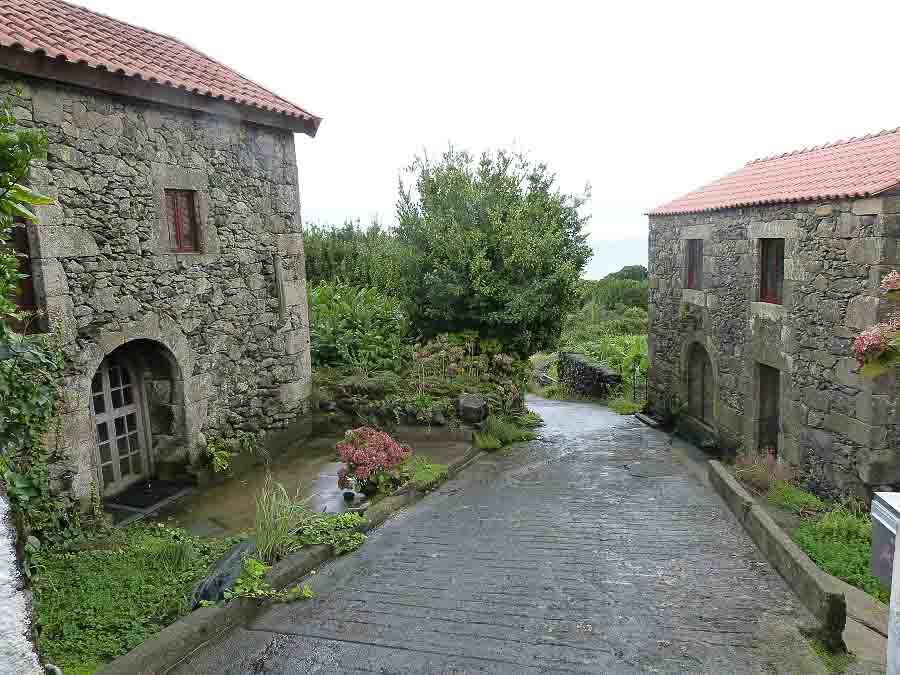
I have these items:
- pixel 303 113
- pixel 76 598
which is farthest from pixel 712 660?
pixel 303 113

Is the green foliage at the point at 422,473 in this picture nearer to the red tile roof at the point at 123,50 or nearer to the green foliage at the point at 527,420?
the green foliage at the point at 527,420

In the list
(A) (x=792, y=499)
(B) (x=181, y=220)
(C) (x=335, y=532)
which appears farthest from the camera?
(A) (x=792, y=499)

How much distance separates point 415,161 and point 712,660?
1295 centimetres

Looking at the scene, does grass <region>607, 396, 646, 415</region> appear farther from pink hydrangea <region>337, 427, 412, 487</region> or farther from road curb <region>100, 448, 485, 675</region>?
road curb <region>100, 448, 485, 675</region>

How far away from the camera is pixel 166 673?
14.9 ft

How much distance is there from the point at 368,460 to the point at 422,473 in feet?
4.06

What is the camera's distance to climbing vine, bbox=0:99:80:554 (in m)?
3.31

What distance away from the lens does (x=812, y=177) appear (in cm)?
1059

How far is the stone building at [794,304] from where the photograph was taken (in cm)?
861

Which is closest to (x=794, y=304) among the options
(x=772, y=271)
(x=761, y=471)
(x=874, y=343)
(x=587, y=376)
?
(x=772, y=271)

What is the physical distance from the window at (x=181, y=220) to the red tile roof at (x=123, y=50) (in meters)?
1.28

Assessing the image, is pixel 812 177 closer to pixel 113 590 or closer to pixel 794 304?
pixel 794 304

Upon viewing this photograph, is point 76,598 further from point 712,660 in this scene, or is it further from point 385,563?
point 712,660

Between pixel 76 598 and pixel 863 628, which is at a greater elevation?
pixel 76 598
